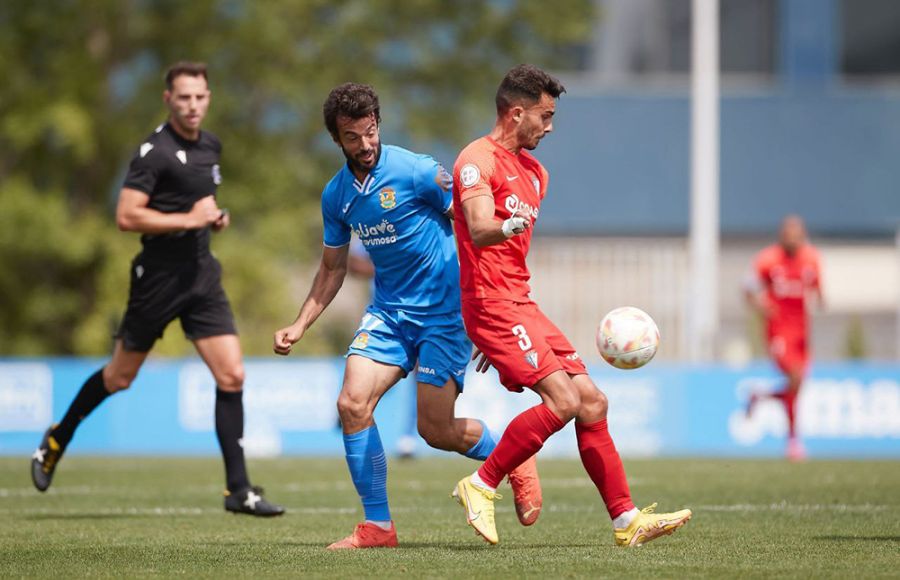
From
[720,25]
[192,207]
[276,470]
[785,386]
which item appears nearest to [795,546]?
[192,207]

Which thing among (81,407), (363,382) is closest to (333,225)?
(363,382)

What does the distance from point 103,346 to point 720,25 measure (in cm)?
1424

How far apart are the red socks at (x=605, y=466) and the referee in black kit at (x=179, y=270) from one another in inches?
106

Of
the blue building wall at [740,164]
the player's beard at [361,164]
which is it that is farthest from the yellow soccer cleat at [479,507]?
the blue building wall at [740,164]

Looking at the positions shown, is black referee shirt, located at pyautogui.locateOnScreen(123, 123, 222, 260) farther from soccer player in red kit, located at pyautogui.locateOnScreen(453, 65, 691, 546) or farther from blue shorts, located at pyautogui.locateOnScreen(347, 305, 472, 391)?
soccer player in red kit, located at pyautogui.locateOnScreen(453, 65, 691, 546)

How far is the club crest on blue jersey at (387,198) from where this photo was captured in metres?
7.43

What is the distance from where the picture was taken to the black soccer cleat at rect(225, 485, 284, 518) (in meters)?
8.89

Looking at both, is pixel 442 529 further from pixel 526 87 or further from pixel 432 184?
pixel 526 87

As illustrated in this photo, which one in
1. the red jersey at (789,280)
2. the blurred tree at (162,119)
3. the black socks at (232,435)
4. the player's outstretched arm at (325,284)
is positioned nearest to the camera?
the player's outstretched arm at (325,284)

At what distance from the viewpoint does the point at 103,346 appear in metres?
23.5

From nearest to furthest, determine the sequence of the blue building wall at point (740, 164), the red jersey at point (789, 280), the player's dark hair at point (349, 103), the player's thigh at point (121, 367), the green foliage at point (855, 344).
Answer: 1. the player's dark hair at point (349, 103)
2. the player's thigh at point (121, 367)
3. the red jersey at point (789, 280)
4. the green foliage at point (855, 344)
5. the blue building wall at point (740, 164)

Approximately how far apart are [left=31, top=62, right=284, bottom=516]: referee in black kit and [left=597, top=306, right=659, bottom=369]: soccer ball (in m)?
2.78

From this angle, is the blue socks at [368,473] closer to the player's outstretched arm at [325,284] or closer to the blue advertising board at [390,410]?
the player's outstretched arm at [325,284]

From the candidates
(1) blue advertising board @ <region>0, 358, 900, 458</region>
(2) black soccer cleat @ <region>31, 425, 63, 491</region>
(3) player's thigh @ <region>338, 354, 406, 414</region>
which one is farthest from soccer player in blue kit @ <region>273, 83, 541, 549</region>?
(1) blue advertising board @ <region>0, 358, 900, 458</region>
